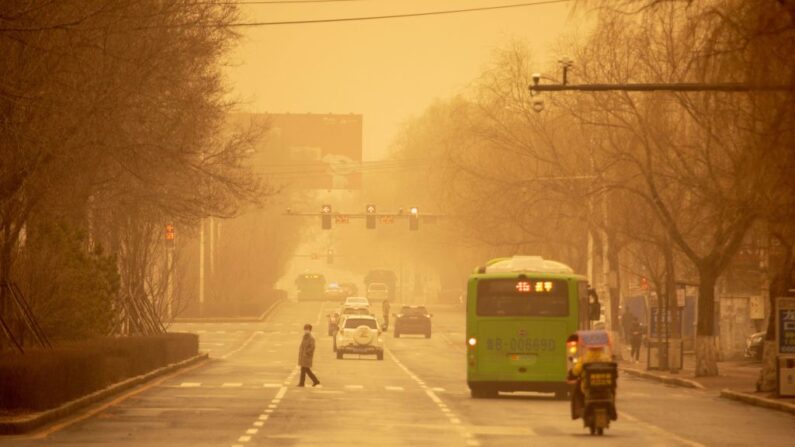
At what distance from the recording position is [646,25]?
5019cm

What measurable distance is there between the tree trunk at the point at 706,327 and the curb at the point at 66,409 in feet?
55.0

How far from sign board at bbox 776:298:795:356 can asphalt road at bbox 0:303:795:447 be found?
1.65 meters

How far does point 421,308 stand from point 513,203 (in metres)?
28.3

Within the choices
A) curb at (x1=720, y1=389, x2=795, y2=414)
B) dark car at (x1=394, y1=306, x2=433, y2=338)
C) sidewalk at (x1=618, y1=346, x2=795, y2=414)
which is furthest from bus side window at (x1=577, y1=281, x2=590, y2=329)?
dark car at (x1=394, y1=306, x2=433, y2=338)

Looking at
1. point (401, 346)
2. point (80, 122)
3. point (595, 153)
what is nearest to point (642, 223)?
point (595, 153)

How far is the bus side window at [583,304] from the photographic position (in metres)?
40.7

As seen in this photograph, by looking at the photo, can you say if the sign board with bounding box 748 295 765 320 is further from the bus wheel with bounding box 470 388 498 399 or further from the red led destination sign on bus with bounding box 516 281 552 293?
the red led destination sign on bus with bounding box 516 281 552 293

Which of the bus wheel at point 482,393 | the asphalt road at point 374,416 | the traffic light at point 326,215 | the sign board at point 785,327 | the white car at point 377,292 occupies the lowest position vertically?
the asphalt road at point 374,416

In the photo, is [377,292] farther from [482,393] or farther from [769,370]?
[482,393]

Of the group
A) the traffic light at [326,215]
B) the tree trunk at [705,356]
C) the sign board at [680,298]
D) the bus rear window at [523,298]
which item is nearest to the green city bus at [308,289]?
the traffic light at [326,215]

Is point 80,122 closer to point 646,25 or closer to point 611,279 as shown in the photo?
point 646,25

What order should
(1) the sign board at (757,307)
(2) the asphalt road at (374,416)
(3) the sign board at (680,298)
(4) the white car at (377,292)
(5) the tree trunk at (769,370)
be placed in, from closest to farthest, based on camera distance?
(2) the asphalt road at (374,416)
(5) the tree trunk at (769,370)
(3) the sign board at (680,298)
(1) the sign board at (757,307)
(4) the white car at (377,292)

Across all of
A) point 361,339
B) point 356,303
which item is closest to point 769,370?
point 361,339

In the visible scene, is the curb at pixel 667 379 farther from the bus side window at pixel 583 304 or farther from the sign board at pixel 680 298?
the bus side window at pixel 583 304
